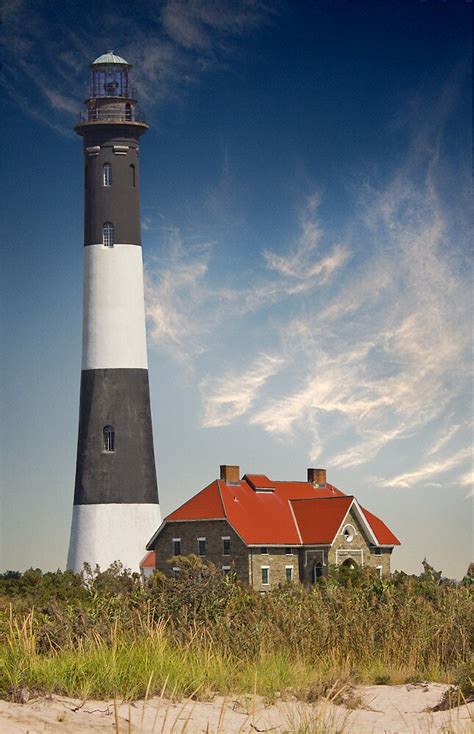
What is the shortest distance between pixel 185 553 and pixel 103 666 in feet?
110

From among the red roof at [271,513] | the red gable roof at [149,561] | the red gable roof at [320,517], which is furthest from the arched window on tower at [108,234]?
the red gable roof at [320,517]

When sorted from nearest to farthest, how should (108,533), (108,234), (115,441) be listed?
(108,533), (115,441), (108,234)

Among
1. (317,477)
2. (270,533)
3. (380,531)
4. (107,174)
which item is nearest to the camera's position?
(107,174)

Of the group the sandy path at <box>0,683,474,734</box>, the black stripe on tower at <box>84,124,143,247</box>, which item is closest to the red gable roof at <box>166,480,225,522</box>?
the black stripe on tower at <box>84,124,143,247</box>

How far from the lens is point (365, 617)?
50.7 feet

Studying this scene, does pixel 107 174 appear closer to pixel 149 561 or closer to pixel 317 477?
pixel 149 561

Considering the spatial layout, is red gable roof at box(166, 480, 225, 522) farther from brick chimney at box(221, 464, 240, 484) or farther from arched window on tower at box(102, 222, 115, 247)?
arched window on tower at box(102, 222, 115, 247)

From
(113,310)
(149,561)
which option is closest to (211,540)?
(149,561)

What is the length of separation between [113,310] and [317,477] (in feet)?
51.2

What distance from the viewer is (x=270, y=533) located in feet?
154

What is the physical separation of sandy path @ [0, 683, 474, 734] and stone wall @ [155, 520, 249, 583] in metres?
32.5

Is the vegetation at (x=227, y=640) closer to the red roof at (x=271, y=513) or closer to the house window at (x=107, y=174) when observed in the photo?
the house window at (x=107, y=174)

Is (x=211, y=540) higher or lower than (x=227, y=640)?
higher

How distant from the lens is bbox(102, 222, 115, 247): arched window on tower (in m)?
40.0
